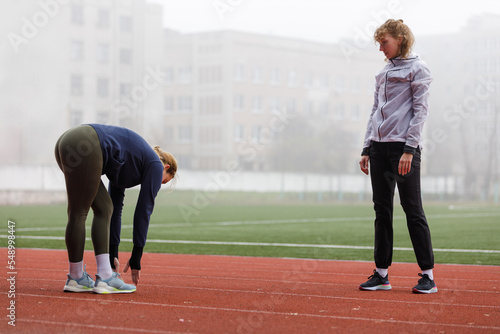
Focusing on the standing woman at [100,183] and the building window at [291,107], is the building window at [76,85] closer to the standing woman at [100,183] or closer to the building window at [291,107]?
the building window at [291,107]

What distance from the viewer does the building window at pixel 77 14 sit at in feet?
192

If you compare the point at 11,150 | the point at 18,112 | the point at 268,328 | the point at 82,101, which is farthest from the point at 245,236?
the point at 82,101

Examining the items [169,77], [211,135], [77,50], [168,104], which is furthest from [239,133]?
[77,50]

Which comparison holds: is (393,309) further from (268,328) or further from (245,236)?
(245,236)

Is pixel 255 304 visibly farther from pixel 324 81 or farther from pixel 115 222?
pixel 324 81

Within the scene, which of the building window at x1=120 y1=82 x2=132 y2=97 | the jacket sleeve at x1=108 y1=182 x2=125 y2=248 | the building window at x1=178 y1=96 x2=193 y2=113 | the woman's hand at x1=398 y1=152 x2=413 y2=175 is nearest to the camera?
the woman's hand at x1=398 y1=152 x2=413 y2=175

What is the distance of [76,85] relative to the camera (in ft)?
189

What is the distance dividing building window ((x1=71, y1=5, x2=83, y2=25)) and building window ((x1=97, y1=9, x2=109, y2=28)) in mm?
1521

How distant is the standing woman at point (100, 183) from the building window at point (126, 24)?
57.0m

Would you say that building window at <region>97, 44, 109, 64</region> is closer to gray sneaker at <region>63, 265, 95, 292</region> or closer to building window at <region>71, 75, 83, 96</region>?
building window at <region>71, 75, 83, 96</region>

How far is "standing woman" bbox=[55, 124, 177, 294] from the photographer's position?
5270 millimetres

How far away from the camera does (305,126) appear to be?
69.8 metres

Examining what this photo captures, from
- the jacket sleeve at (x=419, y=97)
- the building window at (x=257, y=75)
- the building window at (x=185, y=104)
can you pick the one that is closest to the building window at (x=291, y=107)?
the building window at (x=257, y=75)

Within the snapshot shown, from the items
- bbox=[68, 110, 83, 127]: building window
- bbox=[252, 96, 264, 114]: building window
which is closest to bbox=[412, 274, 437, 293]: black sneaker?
bbox=[68, 110, 83, 127]: building window
